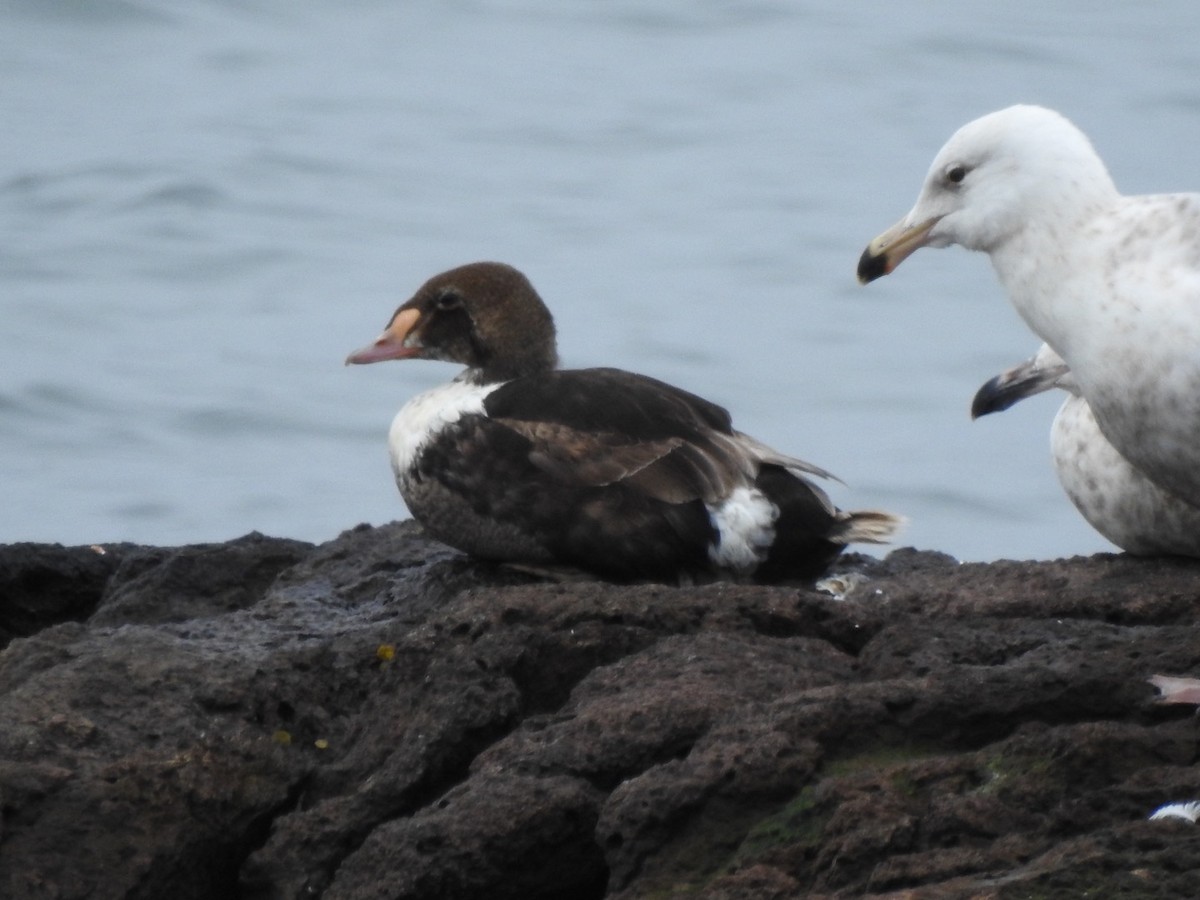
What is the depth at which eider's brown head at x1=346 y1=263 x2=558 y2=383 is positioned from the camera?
19.4 ft

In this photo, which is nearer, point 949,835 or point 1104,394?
point 949,835

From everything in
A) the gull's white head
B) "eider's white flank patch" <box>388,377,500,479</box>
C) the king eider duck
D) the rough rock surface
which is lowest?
the rough rock surface

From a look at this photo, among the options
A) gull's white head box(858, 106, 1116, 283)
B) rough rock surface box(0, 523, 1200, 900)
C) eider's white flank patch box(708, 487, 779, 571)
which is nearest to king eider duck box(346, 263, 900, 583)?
eider's white flank patch box(708, 487, 779, 571)

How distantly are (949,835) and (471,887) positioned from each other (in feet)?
2.71

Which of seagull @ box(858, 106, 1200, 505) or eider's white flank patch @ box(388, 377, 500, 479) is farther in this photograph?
eider's white flank patch @ box(388, 377, 500, 479)

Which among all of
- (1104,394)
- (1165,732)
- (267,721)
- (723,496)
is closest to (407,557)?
(723,496)

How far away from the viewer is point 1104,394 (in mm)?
4844

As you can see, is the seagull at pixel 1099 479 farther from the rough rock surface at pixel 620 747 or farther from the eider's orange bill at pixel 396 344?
the eider's orange bill at pixel 396 344

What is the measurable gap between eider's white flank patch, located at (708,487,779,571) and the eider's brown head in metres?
0.78

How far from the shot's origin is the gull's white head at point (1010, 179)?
499cm

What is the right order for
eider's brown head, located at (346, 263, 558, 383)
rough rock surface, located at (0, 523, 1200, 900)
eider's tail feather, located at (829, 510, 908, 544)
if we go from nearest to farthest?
rough rock surface, located at (0, 523, 1200, 900) → eider's tail feather, located at (829, 510, 908, 544) → eider's brown head, located at (346, 263, 558, 383)

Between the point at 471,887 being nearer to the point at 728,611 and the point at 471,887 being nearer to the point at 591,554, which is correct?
the point at 728,611

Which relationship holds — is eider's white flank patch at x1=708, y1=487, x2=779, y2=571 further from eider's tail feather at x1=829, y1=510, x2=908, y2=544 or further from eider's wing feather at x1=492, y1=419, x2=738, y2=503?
eider's tail feather at x1=829, y1=510, x2=908, y2=544

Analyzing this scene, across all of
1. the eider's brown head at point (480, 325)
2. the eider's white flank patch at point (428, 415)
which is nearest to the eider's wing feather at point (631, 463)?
the eider's white flank patch at point (428, 415)
